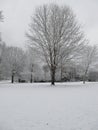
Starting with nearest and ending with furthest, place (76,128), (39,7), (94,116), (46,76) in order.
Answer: (76,128), (94,116), (39,7), (46,76)

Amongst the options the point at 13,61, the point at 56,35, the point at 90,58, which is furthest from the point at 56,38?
the point at 13,61

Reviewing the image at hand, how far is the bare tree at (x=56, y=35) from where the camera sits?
2258cm

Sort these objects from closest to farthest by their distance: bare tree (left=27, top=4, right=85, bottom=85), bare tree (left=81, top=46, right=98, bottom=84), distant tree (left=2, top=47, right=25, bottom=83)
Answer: bare tree (left=27, top=4, right=85, bottom=85) → bare tree (left=81, top=46, right=98, bottom=84) → distant tree (left=2, top=47, right=25, bottom=83)

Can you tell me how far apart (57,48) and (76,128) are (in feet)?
61.1

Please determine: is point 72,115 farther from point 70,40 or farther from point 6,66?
point 6,66

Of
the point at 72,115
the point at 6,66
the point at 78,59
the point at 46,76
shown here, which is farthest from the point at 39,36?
the point at 46,76

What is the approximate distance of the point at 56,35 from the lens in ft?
75.3

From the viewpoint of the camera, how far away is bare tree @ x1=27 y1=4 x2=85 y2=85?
2258cm

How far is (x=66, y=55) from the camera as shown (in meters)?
22.7

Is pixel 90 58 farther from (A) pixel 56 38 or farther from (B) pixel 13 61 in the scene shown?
(B) pixel 13 61

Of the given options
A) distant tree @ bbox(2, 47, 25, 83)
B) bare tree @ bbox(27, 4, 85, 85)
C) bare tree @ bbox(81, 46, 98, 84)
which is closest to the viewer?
bare tree @ bbox(27, 4, 85, 85)

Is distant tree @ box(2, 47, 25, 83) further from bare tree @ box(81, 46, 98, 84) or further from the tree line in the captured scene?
the tree line

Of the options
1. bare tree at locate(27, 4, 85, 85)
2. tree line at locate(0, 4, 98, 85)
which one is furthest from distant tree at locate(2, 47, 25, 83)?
bare tree at locate(27, 4, 85, 85)

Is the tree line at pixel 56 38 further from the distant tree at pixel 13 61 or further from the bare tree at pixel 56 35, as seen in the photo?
the distant tree at pixel 13 61
